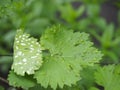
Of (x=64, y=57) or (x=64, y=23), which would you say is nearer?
(x=64, y=57)

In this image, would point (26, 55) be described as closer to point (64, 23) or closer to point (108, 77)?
point (108, 77)

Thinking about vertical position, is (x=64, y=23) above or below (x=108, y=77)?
above

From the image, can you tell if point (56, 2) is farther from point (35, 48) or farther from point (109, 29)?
point (35, 48)

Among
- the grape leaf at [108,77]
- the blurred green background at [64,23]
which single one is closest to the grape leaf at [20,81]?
the grape leaf at [108,77]

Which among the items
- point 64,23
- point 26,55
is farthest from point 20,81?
point 64,23

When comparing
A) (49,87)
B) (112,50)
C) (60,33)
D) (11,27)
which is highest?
(11,27)

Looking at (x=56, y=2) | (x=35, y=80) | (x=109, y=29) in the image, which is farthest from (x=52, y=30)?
(x=56, y=2)

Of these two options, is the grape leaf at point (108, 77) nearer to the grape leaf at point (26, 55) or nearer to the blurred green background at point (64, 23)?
the grape leaf at point (26, 55)
